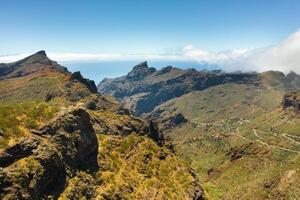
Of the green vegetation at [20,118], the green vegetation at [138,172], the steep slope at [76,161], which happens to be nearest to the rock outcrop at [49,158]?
the steep slope at [76,161]

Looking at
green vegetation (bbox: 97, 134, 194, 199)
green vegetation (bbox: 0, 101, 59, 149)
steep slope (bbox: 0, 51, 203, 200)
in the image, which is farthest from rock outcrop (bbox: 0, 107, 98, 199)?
green vegetation (bbox: 97, 134, 194, 199)

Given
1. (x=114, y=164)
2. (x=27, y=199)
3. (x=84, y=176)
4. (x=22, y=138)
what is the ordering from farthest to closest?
1. (x=114, y=164)
2. (x=84, y=176)
3. (x=22, y=138)
4. (x=27, y=199)

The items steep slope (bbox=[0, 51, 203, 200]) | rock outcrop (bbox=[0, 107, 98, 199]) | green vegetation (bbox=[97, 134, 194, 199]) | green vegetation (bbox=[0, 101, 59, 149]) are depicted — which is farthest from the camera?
green vegetation (bbox=[97, 134, 194, 199])

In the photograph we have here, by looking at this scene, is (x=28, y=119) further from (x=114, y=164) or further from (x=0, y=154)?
(x=114, y=164)

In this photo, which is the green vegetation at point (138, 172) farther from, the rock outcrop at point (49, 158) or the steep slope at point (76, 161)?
the rock outcrop at point (49, 158)

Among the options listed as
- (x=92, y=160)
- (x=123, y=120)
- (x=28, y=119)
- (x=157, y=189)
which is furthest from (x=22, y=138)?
(x=123, y=120)

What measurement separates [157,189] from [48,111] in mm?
36596

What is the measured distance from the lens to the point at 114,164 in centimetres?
11212

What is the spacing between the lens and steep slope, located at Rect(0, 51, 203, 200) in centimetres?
7831

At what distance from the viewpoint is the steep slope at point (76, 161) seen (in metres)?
78.3

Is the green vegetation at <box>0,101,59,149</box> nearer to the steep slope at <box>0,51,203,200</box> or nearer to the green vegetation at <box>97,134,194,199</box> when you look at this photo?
the steep slope at <box>0,51,203,200</box>

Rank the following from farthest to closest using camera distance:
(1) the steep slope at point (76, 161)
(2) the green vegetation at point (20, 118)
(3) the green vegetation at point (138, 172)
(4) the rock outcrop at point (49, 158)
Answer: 1. (3) the green vegetation at point (138, 172)
2. (2) the green vegetation at point (20, 118)
3. (1) the steep slope at point (76, 161)
4. (4) the rock outcrop at point (49, 158)

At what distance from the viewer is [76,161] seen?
97.5 meters

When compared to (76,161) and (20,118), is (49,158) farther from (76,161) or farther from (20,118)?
(20,118)
